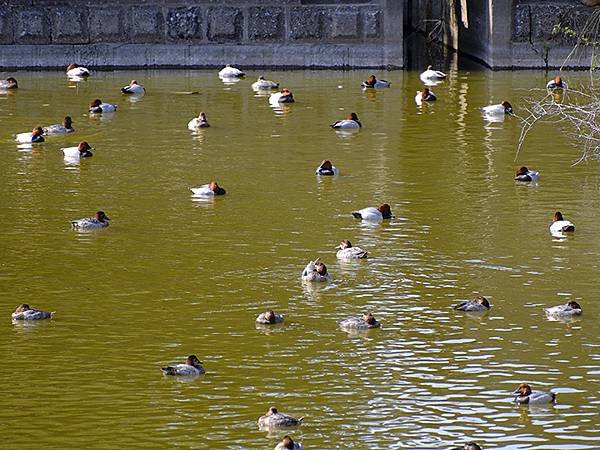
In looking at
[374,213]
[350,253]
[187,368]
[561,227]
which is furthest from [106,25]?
[187,368]

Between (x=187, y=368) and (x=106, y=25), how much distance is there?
19.3 metres

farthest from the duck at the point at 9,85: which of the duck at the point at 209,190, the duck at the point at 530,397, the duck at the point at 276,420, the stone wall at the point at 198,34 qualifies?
the duck at the point at 530,397

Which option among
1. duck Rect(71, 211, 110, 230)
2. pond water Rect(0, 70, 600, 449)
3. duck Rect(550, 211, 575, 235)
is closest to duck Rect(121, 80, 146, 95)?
pond water Rect(0, 70, 600, 449)

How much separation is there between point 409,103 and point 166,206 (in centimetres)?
887

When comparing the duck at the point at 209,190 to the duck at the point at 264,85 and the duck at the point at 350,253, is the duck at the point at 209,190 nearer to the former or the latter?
the duck at the point at 350,253

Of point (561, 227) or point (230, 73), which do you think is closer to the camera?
point (561, 227)

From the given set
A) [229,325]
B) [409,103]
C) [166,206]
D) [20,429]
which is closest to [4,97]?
[409,103]

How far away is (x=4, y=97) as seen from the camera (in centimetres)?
2639

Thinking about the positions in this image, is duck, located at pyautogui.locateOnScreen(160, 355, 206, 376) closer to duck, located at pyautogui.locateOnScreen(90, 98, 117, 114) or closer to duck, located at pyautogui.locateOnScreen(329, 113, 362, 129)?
duck, located at pyautogui.locateOnScreen(329, 113, 362, 129)

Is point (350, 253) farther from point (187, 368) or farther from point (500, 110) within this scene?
point (500, 110)

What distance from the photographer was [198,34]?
30.0 m

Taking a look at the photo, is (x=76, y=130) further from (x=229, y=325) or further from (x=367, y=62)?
(x=229, y=325)

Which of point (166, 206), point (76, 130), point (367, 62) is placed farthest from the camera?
point (367, 62)

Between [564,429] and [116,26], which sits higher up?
[116,26]
